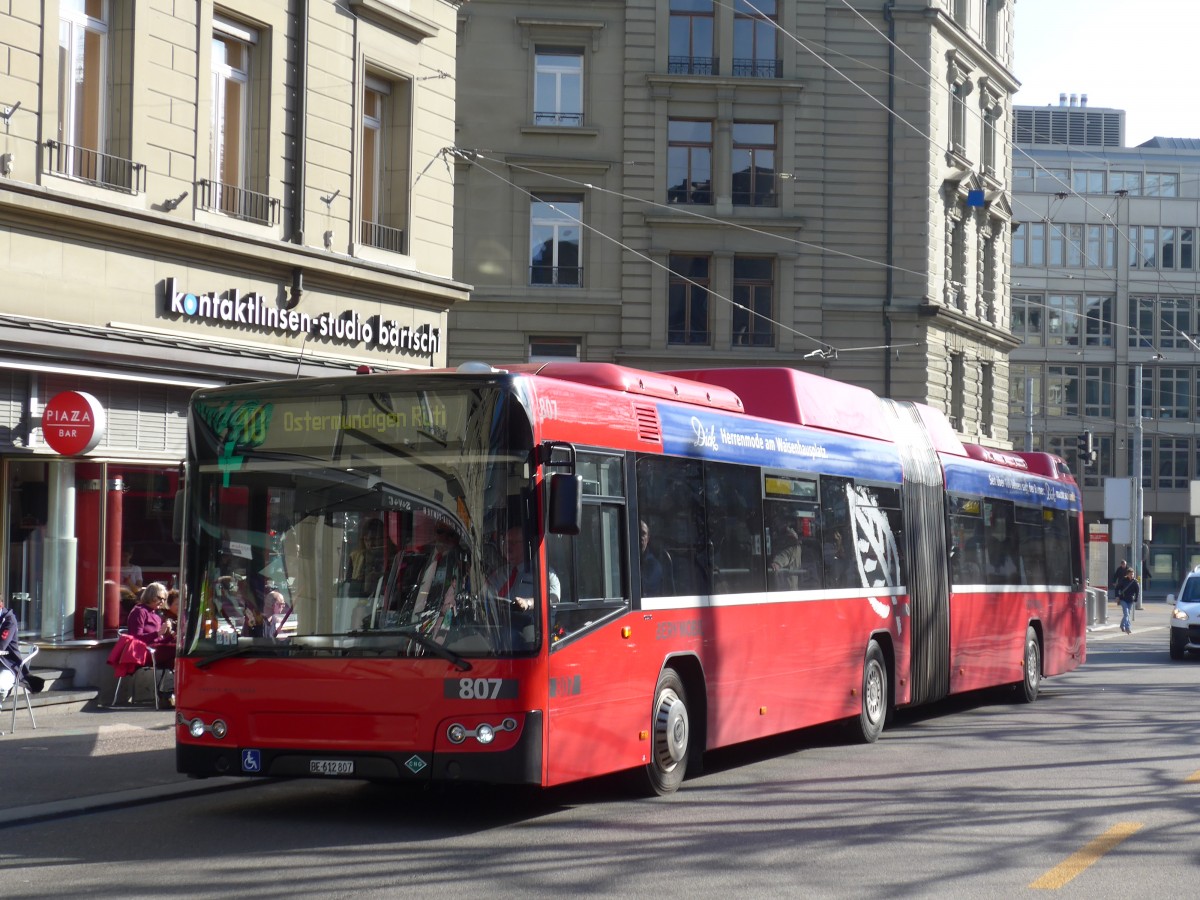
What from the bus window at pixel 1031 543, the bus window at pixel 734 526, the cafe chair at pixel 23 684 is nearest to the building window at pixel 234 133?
the cafe chair at pixel 23 684

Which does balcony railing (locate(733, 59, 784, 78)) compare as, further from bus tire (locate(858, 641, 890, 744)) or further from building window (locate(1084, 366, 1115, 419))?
building window (locate(1084, 366, 1115, 419))

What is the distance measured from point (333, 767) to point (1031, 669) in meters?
12.6

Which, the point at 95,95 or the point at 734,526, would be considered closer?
the point at 734,526

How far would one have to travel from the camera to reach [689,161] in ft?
141

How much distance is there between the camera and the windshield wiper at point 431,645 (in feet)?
31.4

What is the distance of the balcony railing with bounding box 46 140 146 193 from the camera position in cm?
1706

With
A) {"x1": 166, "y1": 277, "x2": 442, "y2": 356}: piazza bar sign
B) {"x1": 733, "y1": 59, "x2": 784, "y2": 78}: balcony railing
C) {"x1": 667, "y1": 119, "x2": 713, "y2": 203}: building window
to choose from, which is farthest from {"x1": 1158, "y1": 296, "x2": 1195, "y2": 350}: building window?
{"x1": 166, "y1": 277, "x2": 442, "y2": 356}: piazza bar sign

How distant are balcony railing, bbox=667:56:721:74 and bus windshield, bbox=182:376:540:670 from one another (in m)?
34.0

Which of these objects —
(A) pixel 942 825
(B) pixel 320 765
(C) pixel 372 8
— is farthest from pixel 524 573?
(C) pixel 372 8

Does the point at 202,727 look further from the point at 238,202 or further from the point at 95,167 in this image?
the point at 238,202

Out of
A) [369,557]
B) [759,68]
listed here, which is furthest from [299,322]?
[759,68]

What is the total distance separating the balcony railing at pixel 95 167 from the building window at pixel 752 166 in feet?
87.7

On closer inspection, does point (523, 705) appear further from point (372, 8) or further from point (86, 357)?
point (372, 8)

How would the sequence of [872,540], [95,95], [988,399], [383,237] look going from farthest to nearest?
[988,399], [383,237], [95,95], [872,540]
